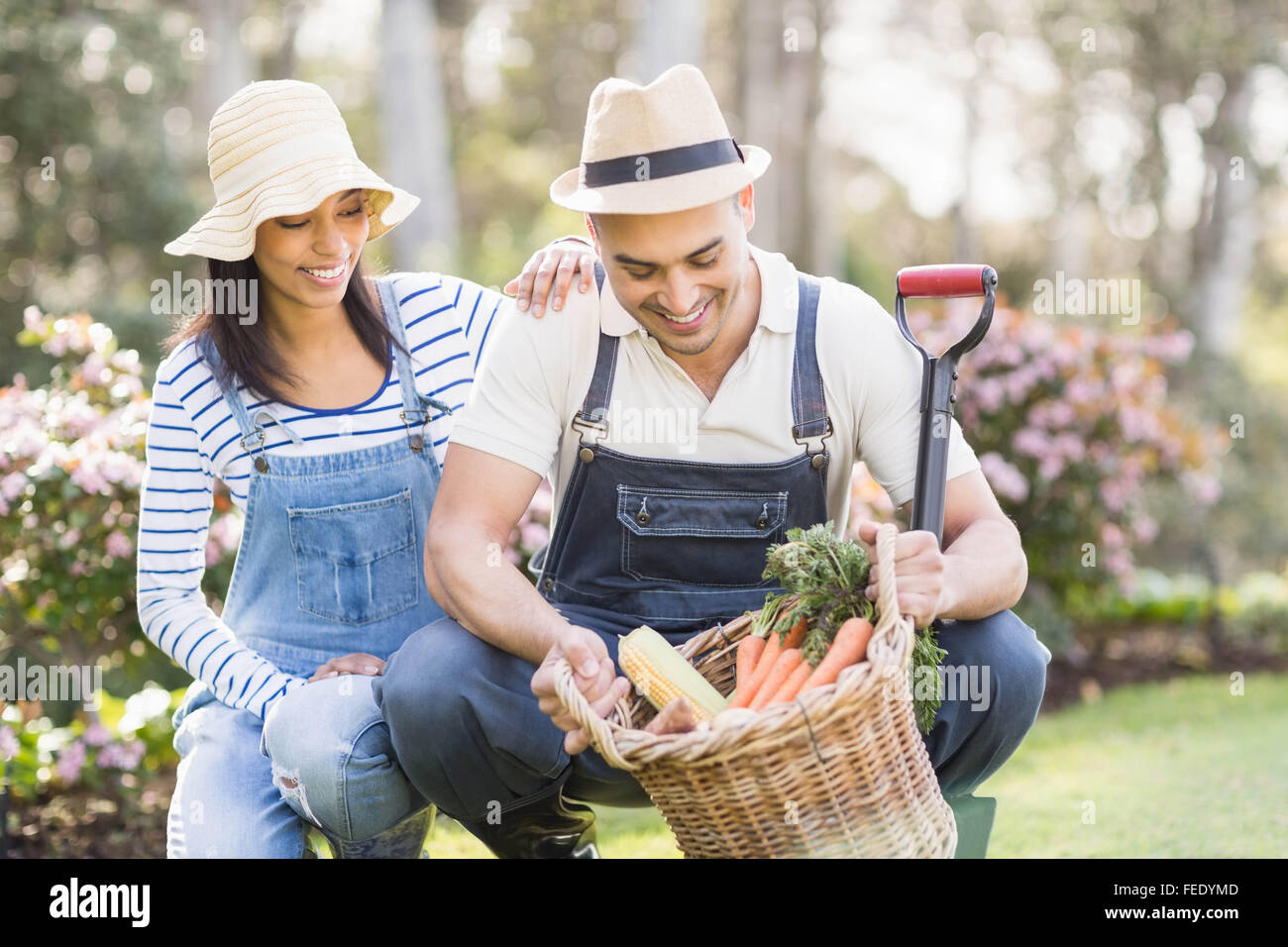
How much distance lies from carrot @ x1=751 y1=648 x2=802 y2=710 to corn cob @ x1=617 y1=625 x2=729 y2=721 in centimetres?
9

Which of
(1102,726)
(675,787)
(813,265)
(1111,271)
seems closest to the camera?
(675,787)

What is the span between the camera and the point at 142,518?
301 centimetres

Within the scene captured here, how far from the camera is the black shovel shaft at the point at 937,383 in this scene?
2611 millimetres

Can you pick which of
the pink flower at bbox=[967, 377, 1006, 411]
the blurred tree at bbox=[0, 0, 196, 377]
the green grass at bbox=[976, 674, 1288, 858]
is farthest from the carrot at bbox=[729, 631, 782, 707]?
the blurred tree at bbox=[0, 0, 196, 377]

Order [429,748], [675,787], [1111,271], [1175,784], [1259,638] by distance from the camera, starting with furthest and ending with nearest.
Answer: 1. [1111,271]
2. [1259,638]
3. [1175,784]
4. [429,748]
5. [675,787]

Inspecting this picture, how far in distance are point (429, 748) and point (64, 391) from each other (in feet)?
A: 7.63

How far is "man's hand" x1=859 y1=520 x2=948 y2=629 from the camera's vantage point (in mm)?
2336

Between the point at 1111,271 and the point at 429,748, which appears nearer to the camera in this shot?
the point at 429,748

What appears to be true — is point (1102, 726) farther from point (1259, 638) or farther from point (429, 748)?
point (429, 748)

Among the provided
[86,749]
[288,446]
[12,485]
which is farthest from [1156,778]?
[12,485]


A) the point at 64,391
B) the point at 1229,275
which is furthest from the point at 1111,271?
the point at 64,391

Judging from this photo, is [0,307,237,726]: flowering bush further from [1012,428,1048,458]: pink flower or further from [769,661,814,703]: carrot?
[1012,428,1048,458]: pink flower

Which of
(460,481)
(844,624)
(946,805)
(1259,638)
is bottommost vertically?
(1259,638)

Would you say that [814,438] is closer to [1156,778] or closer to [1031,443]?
[1156,778]
